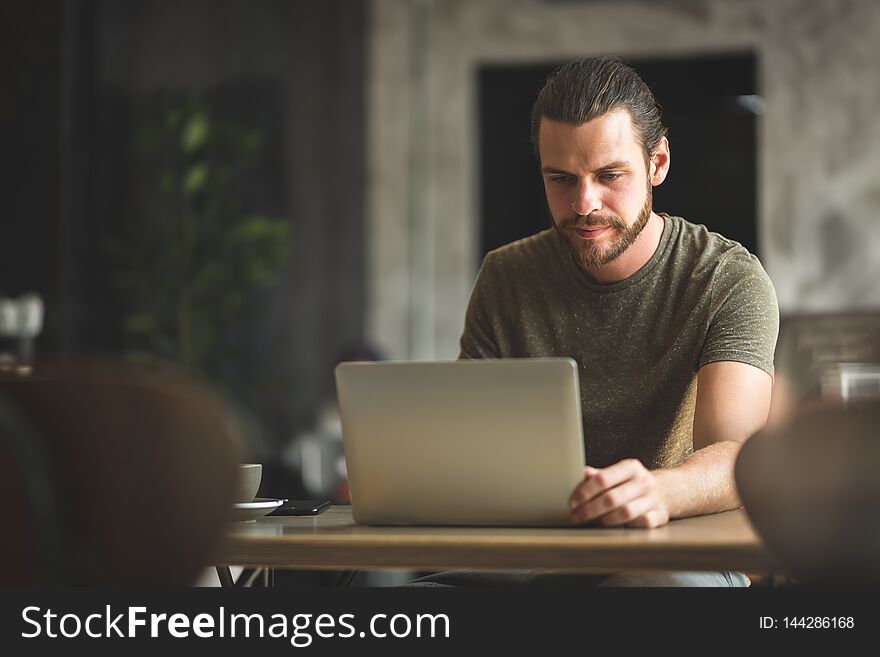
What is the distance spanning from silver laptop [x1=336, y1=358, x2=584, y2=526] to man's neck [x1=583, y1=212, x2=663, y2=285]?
785mm

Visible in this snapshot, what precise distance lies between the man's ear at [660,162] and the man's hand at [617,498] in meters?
0.86

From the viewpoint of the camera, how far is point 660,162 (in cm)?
199

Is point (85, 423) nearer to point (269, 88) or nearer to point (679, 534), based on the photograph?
point (679, 534)

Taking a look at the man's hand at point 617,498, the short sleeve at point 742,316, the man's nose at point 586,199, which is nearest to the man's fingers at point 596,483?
the man's hand at point 617,498

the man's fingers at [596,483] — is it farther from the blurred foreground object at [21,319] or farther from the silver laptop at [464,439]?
the blurred foreground object at [21,319]

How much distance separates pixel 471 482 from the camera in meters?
1.21

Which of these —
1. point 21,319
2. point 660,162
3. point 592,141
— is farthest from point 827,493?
point 21,319

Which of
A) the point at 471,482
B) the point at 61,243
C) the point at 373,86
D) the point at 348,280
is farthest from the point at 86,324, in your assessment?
the point at 471,482

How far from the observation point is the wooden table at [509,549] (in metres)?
1.01

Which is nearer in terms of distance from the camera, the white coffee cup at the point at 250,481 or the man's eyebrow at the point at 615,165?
the white coffee cup at the point at 250,481

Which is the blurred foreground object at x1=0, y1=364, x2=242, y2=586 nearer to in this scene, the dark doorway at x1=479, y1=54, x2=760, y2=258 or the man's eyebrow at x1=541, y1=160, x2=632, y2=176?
the man's eyebrow at x1=541, y1=160, x2=632, y2=176

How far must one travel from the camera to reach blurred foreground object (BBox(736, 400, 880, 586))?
759 millimetres

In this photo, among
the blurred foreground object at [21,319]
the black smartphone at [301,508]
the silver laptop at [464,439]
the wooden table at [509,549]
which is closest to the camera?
the wooden table at [509,549]

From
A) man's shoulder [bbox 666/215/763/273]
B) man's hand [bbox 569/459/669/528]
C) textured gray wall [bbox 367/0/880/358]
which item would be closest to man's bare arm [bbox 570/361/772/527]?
man's hand [bbox 569/459/669/528]
